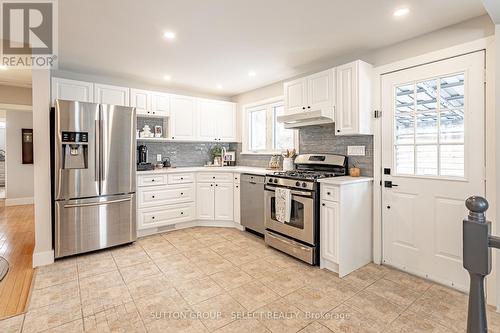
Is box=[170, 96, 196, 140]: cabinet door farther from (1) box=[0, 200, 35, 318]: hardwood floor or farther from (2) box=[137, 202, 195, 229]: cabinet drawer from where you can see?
(1) box=[0, 200, 35, 318]: hardwood floor

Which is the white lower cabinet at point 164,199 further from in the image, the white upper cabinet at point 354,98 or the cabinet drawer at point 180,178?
the white upper cabinet at point 354,98

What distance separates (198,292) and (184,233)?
181 centimetres

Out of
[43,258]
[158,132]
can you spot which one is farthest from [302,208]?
[43,258]

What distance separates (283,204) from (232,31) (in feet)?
6.60

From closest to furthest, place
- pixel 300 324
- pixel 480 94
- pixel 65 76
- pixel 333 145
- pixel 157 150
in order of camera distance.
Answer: pixel 300 324
pixel 480 94
pixel 333 145
pixel 65 76
pixel 157 150

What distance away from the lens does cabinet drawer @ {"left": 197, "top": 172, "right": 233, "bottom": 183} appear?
435 cm

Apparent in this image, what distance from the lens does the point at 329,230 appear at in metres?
2.75

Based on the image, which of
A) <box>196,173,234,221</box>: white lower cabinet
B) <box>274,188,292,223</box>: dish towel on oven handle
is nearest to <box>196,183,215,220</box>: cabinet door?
<box>196,173,234,221</box>: white lower cabinet

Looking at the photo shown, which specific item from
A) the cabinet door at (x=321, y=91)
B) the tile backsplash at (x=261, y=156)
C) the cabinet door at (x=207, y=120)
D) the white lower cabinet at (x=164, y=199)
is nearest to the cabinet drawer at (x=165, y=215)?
the white lower cabinet at (x=164, y=199)

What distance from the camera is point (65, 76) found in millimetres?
3805

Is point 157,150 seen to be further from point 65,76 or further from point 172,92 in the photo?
point 65,76

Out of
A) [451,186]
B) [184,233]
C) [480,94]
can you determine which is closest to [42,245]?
[184,233]

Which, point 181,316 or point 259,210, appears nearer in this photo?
point 181,316

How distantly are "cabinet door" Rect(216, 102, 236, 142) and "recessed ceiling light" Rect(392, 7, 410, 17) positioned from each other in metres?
3.35
